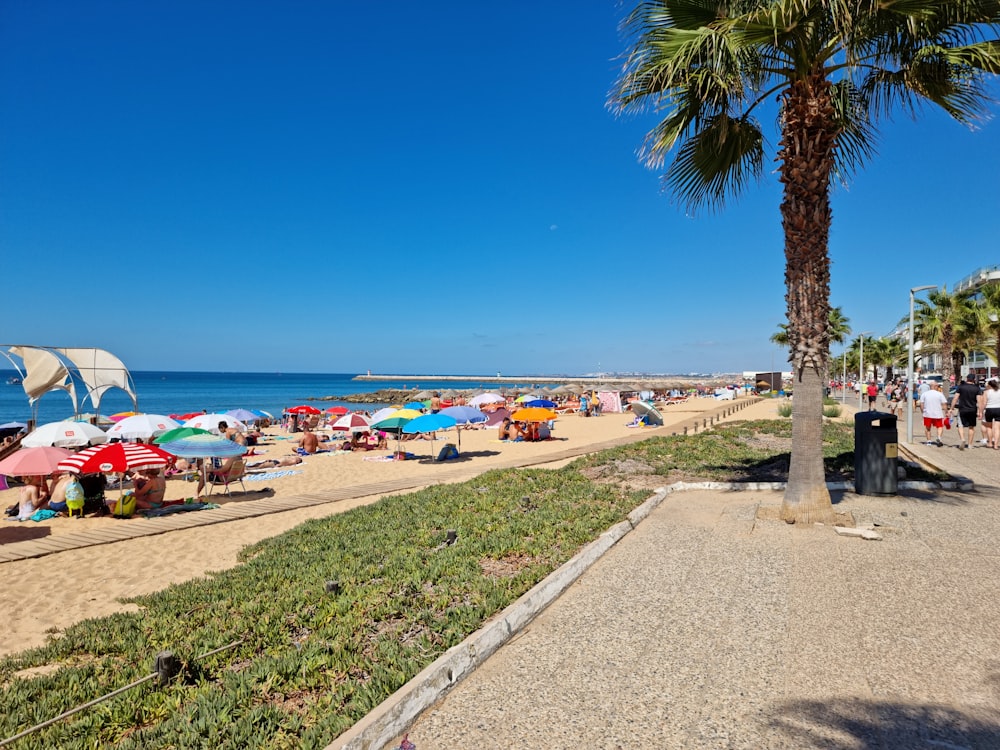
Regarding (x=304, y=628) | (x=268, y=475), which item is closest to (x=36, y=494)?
(x=268, y=475)

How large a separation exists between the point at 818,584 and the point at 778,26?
5197 millimetres

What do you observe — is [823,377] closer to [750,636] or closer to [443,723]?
[750,636]

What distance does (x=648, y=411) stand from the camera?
80.2 ft

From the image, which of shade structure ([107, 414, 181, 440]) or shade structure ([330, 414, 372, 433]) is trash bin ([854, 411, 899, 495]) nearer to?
shade structure ([107, 414, 181, 440])

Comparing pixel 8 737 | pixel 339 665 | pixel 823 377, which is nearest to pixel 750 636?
pixel 339 665

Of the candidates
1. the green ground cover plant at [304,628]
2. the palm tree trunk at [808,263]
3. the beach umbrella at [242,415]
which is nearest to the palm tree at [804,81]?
the palm tree trunk at [808,263]

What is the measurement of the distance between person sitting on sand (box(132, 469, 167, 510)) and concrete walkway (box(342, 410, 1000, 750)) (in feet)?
29.4

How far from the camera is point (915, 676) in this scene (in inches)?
129

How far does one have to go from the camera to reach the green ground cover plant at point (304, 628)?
3211 millimetres

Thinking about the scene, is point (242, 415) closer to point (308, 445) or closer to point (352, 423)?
point (308, 445)

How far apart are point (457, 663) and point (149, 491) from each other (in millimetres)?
9559

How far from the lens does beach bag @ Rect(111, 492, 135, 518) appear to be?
1010 cm

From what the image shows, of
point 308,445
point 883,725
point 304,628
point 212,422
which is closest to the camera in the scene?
point 883,725

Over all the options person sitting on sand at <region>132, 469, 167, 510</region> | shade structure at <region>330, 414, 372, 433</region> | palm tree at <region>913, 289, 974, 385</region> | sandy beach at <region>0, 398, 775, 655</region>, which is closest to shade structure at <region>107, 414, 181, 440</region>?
sandy beach at <region>0, 398, 775, 655</region>
